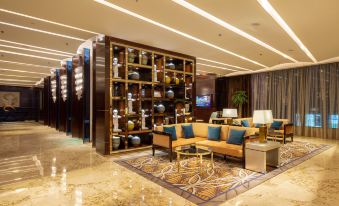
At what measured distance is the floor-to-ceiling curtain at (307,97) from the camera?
831 cm

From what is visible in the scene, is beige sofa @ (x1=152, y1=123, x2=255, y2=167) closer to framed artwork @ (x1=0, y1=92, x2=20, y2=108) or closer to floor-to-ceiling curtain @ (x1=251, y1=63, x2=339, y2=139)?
floor-to-ceiling curtain @ (x1=251, y1=63, x2=339, y2=139)

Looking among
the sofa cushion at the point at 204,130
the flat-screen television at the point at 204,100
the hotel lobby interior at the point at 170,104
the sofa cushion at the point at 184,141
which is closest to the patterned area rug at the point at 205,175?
the hotel lobby interior at the point at 170,104

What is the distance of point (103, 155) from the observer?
5617 mm

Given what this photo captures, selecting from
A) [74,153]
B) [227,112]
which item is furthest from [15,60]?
[227,112]

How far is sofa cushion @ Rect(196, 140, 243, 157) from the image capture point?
4.65 meters

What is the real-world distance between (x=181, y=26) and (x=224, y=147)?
2.89 m

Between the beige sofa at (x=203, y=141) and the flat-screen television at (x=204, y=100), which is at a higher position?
the flat-screen television at (x=204, y=100)

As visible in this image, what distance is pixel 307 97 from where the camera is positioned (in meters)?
8.95

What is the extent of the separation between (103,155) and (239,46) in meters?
4.87

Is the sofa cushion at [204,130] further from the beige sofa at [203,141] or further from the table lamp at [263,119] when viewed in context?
the table lamp at [263,119]

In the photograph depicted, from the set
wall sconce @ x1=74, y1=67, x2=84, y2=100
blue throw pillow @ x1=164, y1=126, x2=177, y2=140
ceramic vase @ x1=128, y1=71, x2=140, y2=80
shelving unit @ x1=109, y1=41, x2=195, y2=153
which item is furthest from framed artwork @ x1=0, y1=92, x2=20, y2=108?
blue throw pillow @ x1=164, y1=126, x2=177, y2=140

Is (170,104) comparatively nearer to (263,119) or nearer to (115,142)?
(115,142)

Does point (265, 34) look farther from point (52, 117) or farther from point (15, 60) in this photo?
point (52, 117)

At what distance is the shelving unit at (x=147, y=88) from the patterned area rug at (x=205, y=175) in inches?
51.7
